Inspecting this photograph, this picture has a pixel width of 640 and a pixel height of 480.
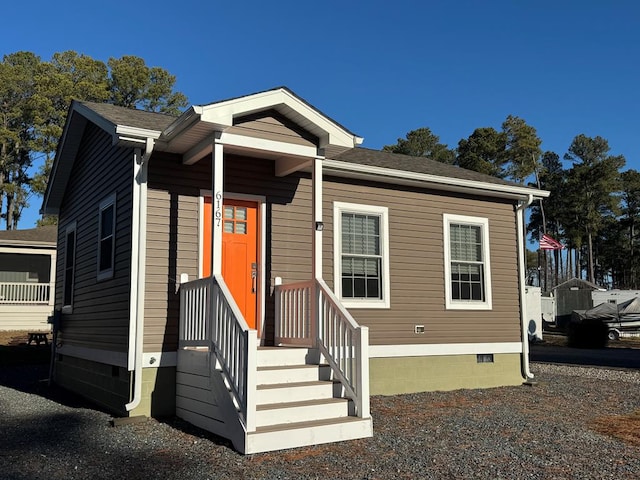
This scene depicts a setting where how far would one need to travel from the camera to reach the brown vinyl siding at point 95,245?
302 inches

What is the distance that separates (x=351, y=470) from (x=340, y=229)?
4703 millimetres

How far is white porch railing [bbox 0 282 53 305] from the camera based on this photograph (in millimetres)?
21859

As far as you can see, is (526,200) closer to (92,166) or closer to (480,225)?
(480,225)

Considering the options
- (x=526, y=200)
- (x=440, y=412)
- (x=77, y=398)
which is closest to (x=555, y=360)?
(x=526, y=200)

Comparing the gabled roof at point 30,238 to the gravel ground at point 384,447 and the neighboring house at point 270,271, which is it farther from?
the gravel ground at point 384,447

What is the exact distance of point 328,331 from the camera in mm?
6957

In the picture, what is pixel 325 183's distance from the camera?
909cm

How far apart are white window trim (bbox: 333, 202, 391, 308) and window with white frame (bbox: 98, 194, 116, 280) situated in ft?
10.5

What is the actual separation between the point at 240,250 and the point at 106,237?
2068 millimetres

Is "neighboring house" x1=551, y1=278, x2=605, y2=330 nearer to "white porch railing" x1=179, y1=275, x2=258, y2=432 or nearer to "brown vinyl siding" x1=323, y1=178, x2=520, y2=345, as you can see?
"brown vinyl siding" x1=323, y1=178, x2=520, y2=345

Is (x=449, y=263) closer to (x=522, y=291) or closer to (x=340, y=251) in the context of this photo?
(x=522, y=291)

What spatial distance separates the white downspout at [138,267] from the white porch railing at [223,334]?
51 cm

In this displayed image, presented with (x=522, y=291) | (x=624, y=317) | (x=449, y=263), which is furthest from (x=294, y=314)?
(x=624, y=317)

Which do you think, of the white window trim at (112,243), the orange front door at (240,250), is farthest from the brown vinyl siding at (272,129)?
the white window trim at (112,243)
